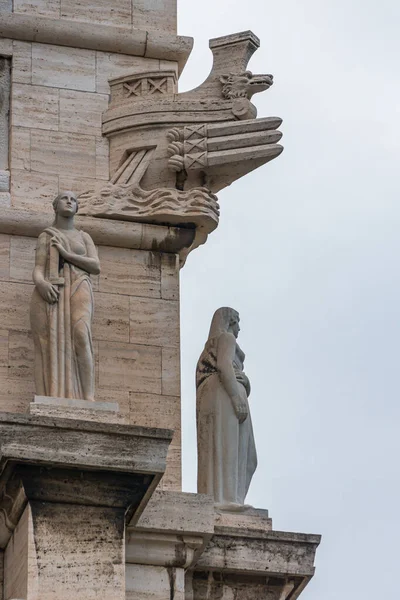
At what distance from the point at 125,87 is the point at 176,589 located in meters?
4.54

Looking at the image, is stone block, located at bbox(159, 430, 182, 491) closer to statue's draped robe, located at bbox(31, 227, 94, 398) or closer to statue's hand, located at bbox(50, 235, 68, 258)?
statue's draped robe, located at bbox(31, 227, 94, 398)

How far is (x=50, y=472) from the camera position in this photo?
1576 centimetres

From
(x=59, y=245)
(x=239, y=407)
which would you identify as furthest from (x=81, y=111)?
(x=239, y=407)

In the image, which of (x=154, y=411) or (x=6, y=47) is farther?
(x=6, y=47)

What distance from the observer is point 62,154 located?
18.1 meters

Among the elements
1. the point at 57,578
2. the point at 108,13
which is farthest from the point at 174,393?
the point at 108,13

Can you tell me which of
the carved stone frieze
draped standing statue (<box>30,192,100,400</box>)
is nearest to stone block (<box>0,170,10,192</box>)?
the carved stone frieze

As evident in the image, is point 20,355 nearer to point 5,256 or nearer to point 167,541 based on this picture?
point 5,256

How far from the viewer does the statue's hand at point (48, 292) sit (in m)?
16.7

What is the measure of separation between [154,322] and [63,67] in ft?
8.11

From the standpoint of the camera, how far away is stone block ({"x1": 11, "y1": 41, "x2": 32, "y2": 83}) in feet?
60.0

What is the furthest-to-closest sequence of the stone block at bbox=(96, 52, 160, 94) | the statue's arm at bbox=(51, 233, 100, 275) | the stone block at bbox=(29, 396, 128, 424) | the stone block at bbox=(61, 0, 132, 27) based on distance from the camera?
the stone block at bbox=(61, 0, 132, 27) < the stone block at bbox=(96, 52, 160, 94) < the statue's arm at bbox=(51, 233, 100, 275) < the stone block at bbox=(29, 396, 128, 424)

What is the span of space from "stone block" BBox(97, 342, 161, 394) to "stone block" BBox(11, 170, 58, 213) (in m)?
1.32

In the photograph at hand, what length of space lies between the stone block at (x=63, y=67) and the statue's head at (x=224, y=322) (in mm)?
2252
